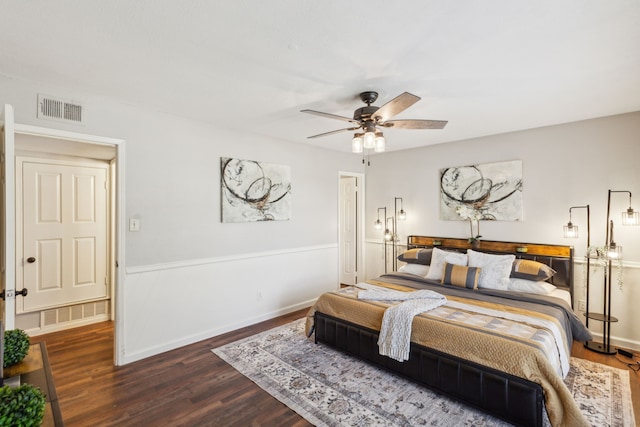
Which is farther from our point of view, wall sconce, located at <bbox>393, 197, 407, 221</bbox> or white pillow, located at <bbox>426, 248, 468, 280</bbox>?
wall sconce, located at <bbox>393, 197, 407, 221</bbox>

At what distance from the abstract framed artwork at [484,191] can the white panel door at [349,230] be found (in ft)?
5.63

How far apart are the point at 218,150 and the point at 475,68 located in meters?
2.77

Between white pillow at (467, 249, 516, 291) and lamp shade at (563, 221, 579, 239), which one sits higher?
lamp shade at (563, 221, 579, 239)

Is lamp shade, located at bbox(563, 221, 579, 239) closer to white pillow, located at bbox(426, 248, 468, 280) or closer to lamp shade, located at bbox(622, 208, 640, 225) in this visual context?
lamp shade, located at bbox(622, 208, 640, 225)

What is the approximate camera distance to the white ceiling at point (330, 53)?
5.39 feet

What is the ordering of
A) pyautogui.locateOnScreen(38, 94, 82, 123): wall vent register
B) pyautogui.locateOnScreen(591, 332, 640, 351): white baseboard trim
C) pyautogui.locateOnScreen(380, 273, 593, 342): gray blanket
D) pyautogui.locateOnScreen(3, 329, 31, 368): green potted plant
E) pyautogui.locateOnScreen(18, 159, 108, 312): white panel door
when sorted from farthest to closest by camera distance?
pyautogui.locateOnScreen(18, 159, 108, 312): white panel door < pyautogui.locateOnScreen(591, 332, 640, 351): white baseboard trim < pyautogui.locateOnScreen(380, 273, 593, 342): gray blanket < pyautogui.locateOnScreen(38, 94, 82, 123): wall vent register < pyautogui.locateOnScreen(3, 329, 31, 368): green potted plant

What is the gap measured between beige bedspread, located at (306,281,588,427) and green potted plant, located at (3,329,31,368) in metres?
2.38

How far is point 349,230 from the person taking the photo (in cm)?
609

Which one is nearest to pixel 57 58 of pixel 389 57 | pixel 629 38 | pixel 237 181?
pixel 237 181

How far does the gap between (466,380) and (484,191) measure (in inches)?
107

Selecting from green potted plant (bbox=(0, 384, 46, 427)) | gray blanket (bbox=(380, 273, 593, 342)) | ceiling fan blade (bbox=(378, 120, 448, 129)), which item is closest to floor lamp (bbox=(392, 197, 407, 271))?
gray blanket (bbox=(380, 273, 593, 342))

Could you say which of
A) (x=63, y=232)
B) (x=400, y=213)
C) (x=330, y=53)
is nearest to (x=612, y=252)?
(x=400, y=213)

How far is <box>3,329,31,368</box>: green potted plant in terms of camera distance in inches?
58.5

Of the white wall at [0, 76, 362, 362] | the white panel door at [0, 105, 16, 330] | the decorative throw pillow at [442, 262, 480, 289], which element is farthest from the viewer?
the decorative throw pillow at [442, 262, 480, 289]
